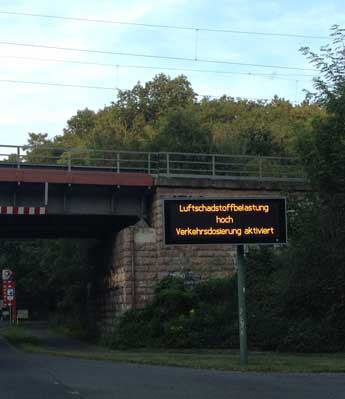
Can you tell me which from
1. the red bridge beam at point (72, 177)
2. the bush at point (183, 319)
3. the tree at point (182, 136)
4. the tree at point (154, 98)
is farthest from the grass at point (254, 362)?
the tree at point (154, 98)

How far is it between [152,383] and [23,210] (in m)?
15.5

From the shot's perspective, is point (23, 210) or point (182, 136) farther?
point (182, 136)

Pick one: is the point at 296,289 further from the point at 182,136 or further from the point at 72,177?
the point at 182,136

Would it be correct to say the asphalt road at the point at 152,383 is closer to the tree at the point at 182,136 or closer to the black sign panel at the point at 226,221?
the black sign panel at the point at 226,221

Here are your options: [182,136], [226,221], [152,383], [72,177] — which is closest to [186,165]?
[182,136]

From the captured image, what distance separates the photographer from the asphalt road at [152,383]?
12.0 meters

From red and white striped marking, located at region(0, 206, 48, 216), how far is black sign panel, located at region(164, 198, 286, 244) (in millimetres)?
11141

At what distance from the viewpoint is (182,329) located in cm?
2578

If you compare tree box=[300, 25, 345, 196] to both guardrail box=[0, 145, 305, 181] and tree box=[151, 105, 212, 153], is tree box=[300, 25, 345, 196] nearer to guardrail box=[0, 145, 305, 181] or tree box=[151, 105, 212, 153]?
guardrail box=[0, 145, 305, 181]

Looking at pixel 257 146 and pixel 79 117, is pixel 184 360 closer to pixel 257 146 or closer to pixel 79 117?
pixel 257 146

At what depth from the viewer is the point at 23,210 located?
28.0 m

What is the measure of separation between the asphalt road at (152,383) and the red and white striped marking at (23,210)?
10.4 m

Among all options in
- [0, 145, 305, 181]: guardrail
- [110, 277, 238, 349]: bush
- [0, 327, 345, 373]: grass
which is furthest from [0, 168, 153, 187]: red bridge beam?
[0, 327, 345, 373]: grass

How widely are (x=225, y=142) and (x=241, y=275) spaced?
111 feet
